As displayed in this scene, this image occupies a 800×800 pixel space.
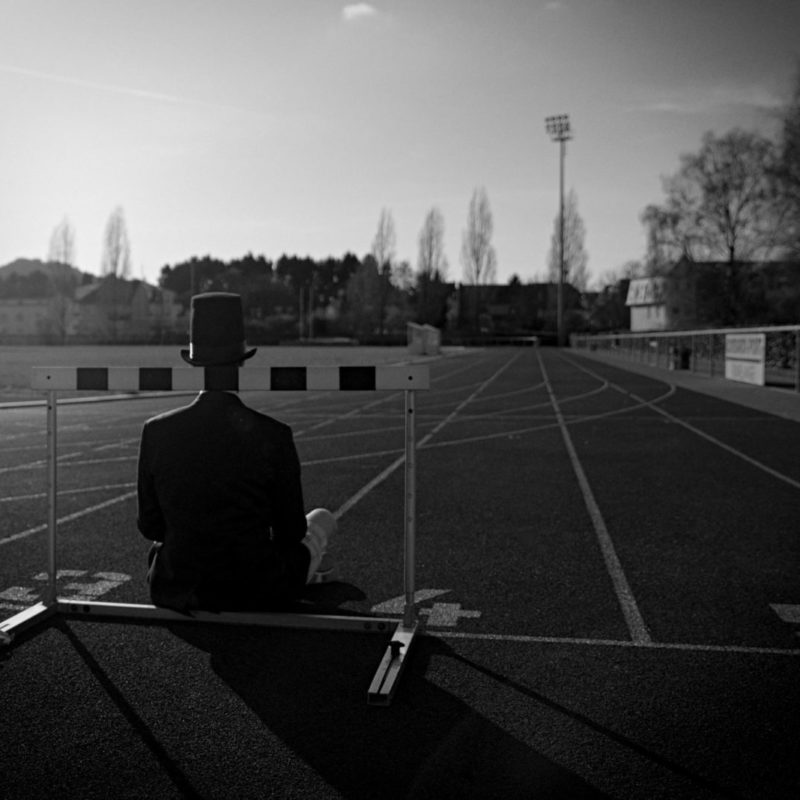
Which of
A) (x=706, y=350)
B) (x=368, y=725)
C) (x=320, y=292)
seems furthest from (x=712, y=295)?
(x=320, y=292)

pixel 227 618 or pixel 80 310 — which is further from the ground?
pixel 80 310

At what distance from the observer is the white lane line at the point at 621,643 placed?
4371 millimetres

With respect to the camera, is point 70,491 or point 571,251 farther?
point 571,251

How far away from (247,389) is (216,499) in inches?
20.5

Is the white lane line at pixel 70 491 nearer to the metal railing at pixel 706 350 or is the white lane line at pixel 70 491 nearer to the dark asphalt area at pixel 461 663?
the dark asphalt area at pixel 461 663

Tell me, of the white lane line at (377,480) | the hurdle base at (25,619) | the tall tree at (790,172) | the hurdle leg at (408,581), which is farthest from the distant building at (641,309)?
the hurdle base at (25,619)

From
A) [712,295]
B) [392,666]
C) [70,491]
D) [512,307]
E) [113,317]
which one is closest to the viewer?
[392,666]

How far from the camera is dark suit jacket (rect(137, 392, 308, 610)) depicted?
4.16 meters

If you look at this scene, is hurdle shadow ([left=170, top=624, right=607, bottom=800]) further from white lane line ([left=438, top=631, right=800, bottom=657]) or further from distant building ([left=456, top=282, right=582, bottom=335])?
distant building ([left=456, top=282, right=582, bottom=335])

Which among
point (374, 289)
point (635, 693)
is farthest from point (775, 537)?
point (374, 289)

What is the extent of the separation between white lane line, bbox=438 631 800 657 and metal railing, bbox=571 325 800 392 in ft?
61.0

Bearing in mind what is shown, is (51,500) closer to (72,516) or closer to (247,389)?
(247,389)

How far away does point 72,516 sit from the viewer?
24.9ft

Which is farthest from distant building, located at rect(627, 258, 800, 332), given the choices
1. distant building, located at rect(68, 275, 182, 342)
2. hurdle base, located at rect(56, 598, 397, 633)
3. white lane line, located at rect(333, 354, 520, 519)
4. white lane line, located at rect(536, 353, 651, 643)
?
distant building, located at rect(68, 275, 182, 342)
